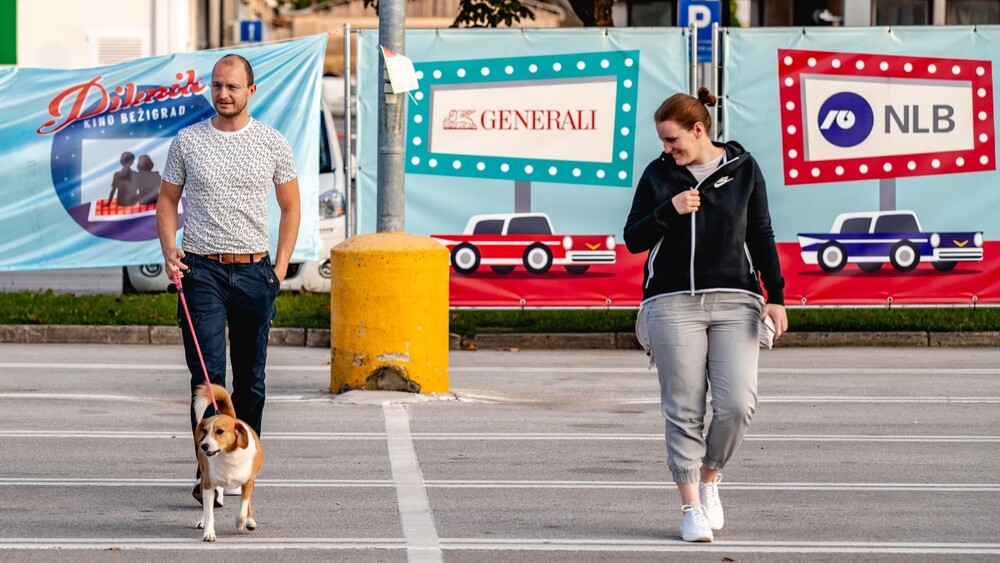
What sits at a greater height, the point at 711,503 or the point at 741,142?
the point at 741,142

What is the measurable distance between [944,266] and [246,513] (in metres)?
9.76

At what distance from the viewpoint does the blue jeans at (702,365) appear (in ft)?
21.9

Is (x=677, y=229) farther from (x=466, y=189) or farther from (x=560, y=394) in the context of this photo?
(x=466, y=189)

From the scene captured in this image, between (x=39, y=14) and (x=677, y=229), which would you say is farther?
(x=39, y=14)

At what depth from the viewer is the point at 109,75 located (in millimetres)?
15672

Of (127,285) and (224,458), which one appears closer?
(224,458)

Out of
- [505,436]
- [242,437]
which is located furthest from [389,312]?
[242,437]

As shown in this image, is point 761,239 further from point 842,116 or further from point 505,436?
point 842,116

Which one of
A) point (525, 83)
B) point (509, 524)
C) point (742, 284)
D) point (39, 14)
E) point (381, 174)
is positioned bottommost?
point (509, 524)

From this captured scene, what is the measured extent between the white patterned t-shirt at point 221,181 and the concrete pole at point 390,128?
459cm

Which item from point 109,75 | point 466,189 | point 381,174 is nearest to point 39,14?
point 109,75

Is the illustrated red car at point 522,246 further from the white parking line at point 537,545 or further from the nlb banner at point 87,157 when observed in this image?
the white parking line at point 537,545

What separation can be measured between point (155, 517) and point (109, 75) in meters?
9.19

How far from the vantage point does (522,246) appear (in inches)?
589
